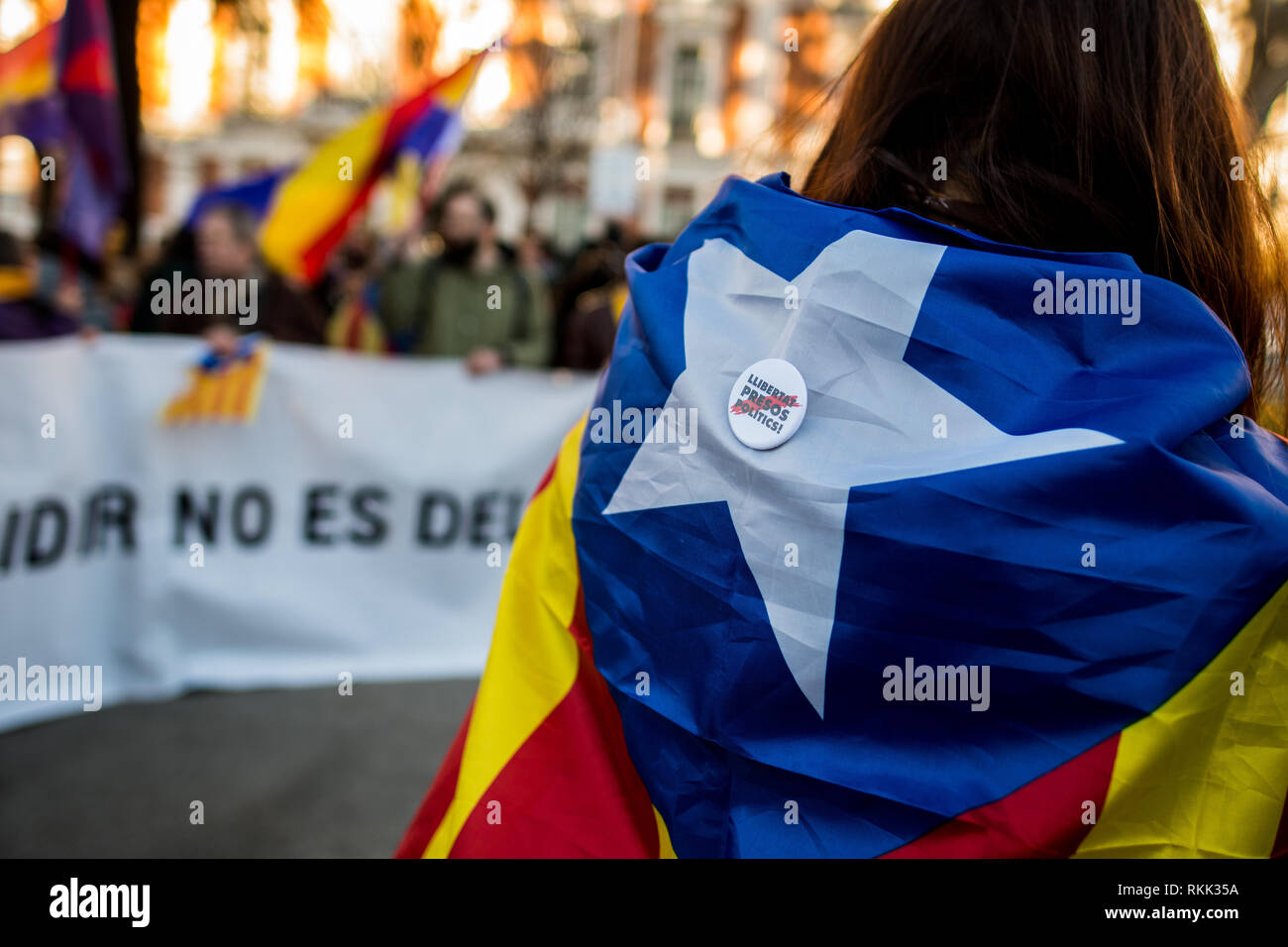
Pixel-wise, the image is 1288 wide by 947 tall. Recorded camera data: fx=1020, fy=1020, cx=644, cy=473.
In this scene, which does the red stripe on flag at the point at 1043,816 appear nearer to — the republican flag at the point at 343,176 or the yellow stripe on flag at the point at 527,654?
the yellow stripe on flag at the point at 527,654

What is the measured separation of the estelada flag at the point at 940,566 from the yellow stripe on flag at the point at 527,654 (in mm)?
96

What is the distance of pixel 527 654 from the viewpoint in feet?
4.00

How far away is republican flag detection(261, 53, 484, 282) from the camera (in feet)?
17.8

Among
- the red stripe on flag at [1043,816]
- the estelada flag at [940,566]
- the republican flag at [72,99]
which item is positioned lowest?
the red stripe on flag at [1043,816]

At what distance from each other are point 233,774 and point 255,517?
1.12 metres

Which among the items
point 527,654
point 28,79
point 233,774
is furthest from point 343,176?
point 527,654

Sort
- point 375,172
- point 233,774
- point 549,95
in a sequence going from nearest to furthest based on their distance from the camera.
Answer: point 233,774
point 375,172
point 549,95

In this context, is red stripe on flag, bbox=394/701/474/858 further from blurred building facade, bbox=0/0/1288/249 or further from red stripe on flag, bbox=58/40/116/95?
blurred building facade, bbox=0/0/1288/249

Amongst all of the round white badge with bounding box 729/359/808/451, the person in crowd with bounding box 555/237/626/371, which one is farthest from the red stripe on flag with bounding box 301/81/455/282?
the round white badge with bounding box 729/359/808/451

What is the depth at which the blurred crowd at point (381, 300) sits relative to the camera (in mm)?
4883

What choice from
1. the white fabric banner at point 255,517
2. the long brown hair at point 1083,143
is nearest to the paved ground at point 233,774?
the white fabric banner at point 255,517

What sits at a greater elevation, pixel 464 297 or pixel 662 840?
pixel 464 297

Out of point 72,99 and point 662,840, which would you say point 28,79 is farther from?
point 662,840
